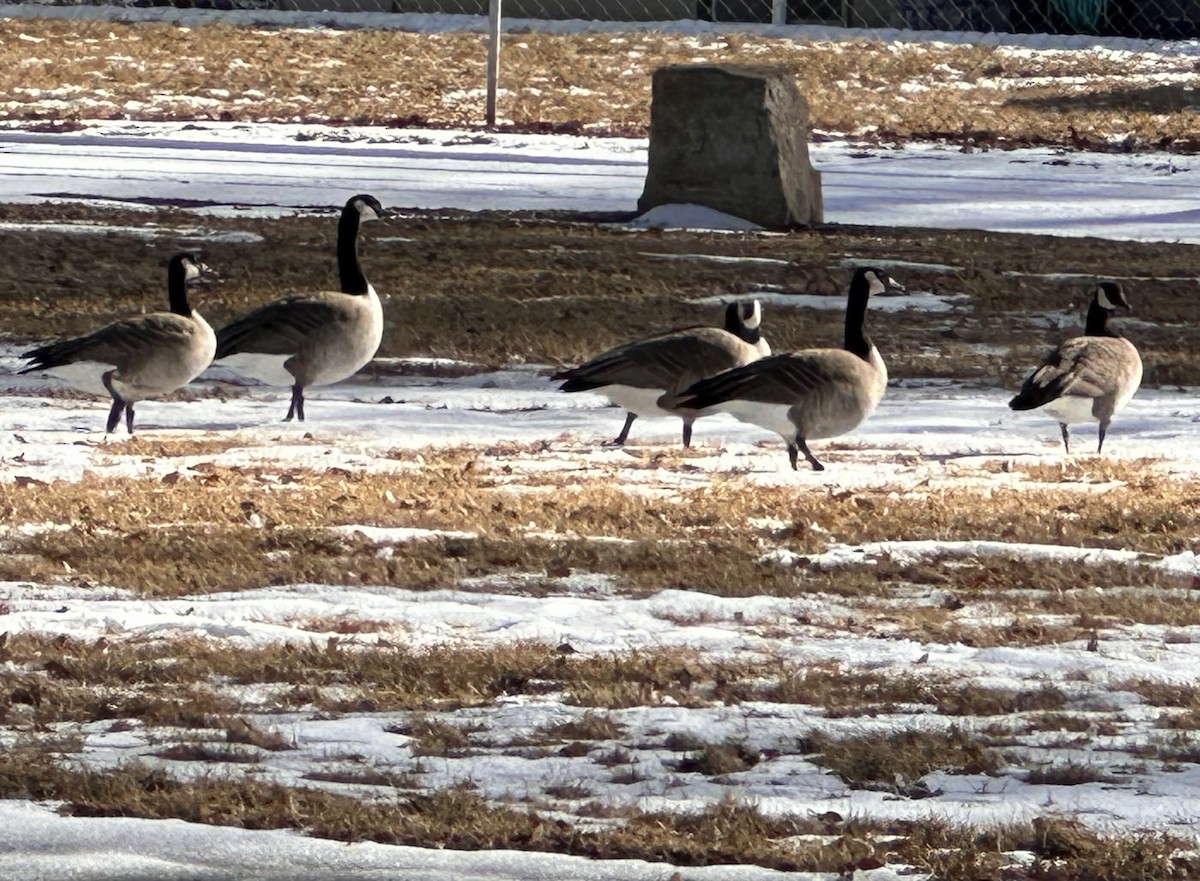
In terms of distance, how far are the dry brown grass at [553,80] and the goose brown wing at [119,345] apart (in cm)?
1457

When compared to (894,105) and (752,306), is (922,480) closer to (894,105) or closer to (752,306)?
(752,306)

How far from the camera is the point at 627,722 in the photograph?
584 cm

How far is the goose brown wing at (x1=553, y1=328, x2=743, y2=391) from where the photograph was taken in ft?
32.9

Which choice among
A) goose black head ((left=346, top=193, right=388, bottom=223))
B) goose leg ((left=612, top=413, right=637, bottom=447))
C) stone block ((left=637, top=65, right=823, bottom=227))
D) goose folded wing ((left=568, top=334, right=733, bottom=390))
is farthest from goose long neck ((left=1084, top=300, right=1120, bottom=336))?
stone block ((left=637, top=65, right=823, bottom=227))

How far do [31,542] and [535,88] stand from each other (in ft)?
63.3

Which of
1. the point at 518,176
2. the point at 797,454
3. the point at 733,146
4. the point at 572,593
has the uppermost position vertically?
the point at 572,593

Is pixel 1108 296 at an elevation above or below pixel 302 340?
above

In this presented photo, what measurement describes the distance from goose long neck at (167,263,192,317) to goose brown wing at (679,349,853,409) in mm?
2762

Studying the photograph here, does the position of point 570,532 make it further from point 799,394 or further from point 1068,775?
point 1068,775

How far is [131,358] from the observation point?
10281mm

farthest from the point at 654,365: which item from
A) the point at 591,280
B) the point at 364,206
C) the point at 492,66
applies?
the point at 492,66

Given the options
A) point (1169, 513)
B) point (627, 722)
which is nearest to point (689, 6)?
point (1169, 513)

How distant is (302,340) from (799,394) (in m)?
2.55

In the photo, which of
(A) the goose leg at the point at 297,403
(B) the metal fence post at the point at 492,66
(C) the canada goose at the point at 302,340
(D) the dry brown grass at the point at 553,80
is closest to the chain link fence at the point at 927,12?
(D) the dry brown grass at the point at 553,80
